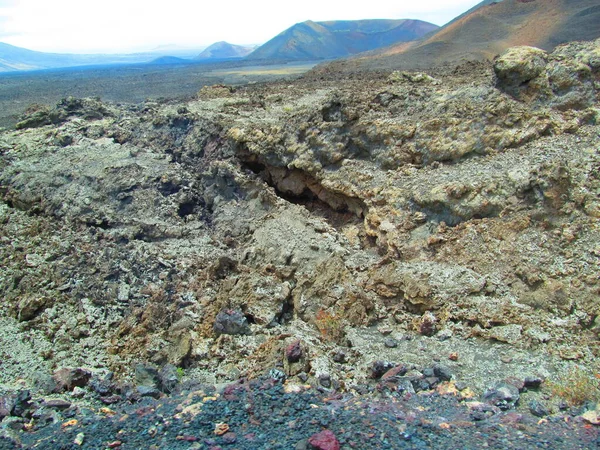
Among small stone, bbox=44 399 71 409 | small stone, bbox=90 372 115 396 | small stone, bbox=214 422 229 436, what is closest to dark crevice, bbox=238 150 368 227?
small stone, bbox=90 372 115 396

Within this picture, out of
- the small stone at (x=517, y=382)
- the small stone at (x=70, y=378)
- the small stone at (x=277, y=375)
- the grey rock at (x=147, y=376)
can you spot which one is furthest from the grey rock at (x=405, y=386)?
the small stone at (x=70, y=378)

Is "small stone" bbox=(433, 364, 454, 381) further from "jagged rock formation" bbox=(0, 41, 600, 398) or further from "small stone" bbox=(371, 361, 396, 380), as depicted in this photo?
"small stone" bbox=(371, 361, 396, 380)

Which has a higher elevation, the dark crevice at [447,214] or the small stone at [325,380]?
the dark crevice at [447,214]

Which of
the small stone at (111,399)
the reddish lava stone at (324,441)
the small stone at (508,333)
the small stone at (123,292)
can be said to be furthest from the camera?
the small stone at (123,292)

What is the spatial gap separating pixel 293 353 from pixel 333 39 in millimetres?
90821

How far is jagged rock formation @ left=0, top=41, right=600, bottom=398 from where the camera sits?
27.1 feet

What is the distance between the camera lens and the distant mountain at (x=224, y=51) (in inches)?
4894

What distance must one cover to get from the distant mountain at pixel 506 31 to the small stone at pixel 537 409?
30.3 meters

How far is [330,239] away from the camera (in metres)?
11.1

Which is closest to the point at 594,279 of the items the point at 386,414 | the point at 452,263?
the point at 452,263

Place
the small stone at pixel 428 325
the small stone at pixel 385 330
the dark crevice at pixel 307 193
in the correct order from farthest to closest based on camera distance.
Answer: the dark crevice at pixel 307 193, the small stone at pixel 385 330, the small stone at pixel 428 325

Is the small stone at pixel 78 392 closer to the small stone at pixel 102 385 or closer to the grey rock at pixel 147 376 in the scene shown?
the small stone at pixel 102 385

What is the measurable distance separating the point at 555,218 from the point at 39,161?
1379cm

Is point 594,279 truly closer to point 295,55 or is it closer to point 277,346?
point 277,346
